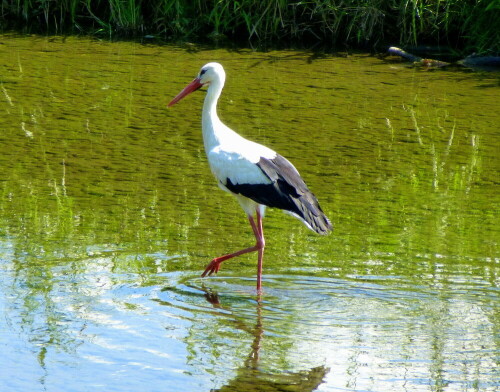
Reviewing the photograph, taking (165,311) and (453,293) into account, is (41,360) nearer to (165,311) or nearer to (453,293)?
(165,311)

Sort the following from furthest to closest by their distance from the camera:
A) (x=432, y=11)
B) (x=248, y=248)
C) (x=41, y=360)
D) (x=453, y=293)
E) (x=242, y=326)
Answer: (x=432, y=11)
(x=248, y=248)
(x=453, y=293)
(x=242, y=326)
(x=41, y=360)

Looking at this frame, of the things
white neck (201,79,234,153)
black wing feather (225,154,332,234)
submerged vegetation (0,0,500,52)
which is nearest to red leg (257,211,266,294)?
black wing feather (225,154,332,234)

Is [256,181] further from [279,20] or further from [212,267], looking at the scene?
[279,20]

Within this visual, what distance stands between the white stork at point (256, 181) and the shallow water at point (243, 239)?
28 cm

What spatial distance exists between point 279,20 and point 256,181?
269 inches

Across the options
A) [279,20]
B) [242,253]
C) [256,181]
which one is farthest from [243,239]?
[279,20]

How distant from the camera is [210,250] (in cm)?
591

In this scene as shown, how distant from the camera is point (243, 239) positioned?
→ 20.2ft

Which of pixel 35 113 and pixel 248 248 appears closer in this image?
pixel 248 248

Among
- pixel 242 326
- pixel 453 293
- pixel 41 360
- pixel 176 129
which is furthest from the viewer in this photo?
pixel 176 129

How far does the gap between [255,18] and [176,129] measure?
397 cm

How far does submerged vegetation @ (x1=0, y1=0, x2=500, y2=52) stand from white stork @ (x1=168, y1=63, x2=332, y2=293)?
621cm

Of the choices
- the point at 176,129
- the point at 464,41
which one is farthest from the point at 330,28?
the point at 176,129

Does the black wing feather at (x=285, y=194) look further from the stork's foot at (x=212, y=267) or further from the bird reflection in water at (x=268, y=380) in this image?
the bird reflection in water at (x=268, y=380)
